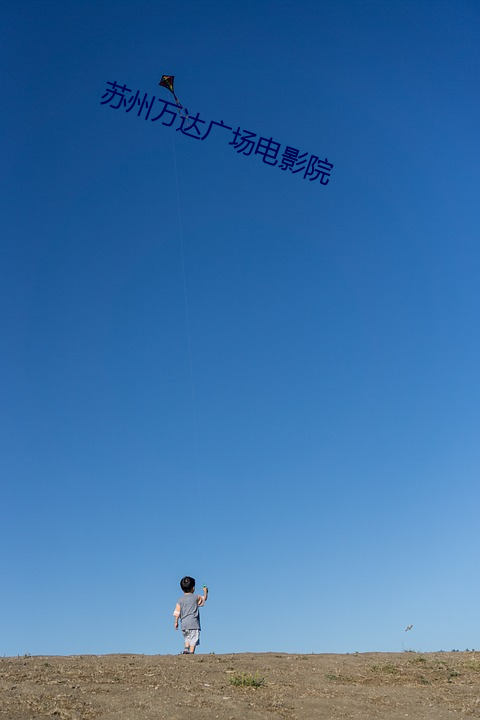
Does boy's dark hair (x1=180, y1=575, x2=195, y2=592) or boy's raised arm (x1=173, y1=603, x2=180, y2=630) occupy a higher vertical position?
boy's dark hair (x1=180, y1=575, x2=195, y2=592)

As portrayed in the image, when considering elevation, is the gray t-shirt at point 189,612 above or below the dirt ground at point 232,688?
above

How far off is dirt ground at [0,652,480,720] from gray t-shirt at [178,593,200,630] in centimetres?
160

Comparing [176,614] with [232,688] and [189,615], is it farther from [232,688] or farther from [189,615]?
[232,688]

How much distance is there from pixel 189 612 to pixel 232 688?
5.64 meters

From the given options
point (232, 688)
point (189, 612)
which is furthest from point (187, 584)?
point (232, 688)

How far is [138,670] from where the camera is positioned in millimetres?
14031

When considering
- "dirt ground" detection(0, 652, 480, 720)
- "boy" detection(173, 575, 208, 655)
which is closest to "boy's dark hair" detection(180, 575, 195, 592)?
"boy" detection(173, 575, 208, 655)

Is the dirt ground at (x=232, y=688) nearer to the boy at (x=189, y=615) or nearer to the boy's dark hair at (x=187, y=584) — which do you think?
the boy at (x=189, y=615)

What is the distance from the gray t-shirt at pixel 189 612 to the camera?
1802 cm

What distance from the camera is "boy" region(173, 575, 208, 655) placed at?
18016mm

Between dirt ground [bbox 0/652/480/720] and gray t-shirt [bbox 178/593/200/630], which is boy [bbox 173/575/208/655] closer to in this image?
gray t-shirt [bbox 178/593/200/630]

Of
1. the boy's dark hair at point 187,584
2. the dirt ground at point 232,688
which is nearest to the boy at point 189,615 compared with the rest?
the boy's dark hair at point 187,584

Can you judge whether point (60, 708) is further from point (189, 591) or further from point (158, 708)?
point (189, 591)

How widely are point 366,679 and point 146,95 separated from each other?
20.2 m
